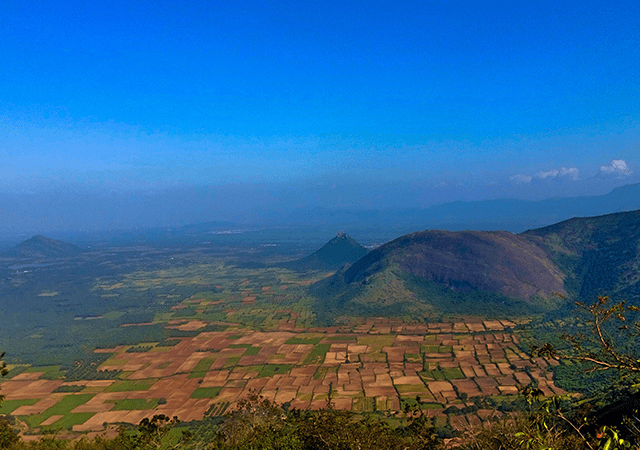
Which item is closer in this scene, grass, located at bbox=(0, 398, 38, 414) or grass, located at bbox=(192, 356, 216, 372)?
grass, located at bbox=(0, 398, 38, 414)

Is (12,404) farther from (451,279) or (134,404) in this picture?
(451,279)

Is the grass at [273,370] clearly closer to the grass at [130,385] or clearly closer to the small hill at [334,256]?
the grass at [130,385]

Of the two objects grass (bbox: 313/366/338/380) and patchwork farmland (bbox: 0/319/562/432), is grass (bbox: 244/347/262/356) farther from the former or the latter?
grass (bbox: 313/366/338/380)

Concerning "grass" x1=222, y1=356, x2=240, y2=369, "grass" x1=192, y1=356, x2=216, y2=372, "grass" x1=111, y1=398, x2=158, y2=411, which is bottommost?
"grass" x1=222, y1=356, x2=240, y2=369

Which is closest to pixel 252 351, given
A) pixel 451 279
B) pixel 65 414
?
pixel 65 414

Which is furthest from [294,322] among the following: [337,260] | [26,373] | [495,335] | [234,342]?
[337,260]

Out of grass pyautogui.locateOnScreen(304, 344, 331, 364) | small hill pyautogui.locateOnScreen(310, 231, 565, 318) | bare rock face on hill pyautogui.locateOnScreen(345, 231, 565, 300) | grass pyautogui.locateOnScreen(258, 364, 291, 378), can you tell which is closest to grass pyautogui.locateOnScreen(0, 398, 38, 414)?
grass pyautogui.locateOnScreen(258, 364, 291, 378)

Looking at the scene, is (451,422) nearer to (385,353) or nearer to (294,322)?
(385,353)
